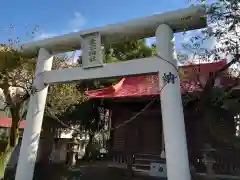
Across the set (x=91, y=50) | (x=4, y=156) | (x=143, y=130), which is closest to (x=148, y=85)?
(x=143, y=130)

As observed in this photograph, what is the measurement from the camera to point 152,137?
9844mm

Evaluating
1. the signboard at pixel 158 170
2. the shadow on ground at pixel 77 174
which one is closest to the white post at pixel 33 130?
the shadow on ground at pixel 77 174

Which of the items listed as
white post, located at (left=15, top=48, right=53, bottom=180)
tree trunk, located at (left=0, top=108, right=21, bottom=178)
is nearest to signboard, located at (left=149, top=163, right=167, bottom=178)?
white post, located at (left=15, top=48, right=53, bottom=180)

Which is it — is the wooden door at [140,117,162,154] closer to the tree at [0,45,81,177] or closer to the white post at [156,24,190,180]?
the tree at [0,45,81,177]

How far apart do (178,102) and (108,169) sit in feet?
18.2

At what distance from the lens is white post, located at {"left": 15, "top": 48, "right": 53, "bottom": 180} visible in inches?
231

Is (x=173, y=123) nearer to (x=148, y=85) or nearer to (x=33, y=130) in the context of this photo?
(x=33, y=130)

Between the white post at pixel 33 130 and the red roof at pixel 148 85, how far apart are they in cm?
278

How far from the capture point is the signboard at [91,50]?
572 cm

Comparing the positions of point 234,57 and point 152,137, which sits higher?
point 234,57

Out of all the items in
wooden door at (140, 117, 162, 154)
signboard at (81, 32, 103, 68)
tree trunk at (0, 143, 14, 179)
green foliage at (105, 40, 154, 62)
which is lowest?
tree trunk at (0, 143, 14, 179)

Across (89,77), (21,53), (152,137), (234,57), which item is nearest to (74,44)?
(89,77)

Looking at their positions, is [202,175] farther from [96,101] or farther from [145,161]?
[96,101]

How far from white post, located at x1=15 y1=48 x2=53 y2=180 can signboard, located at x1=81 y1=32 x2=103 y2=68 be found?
121 cm
